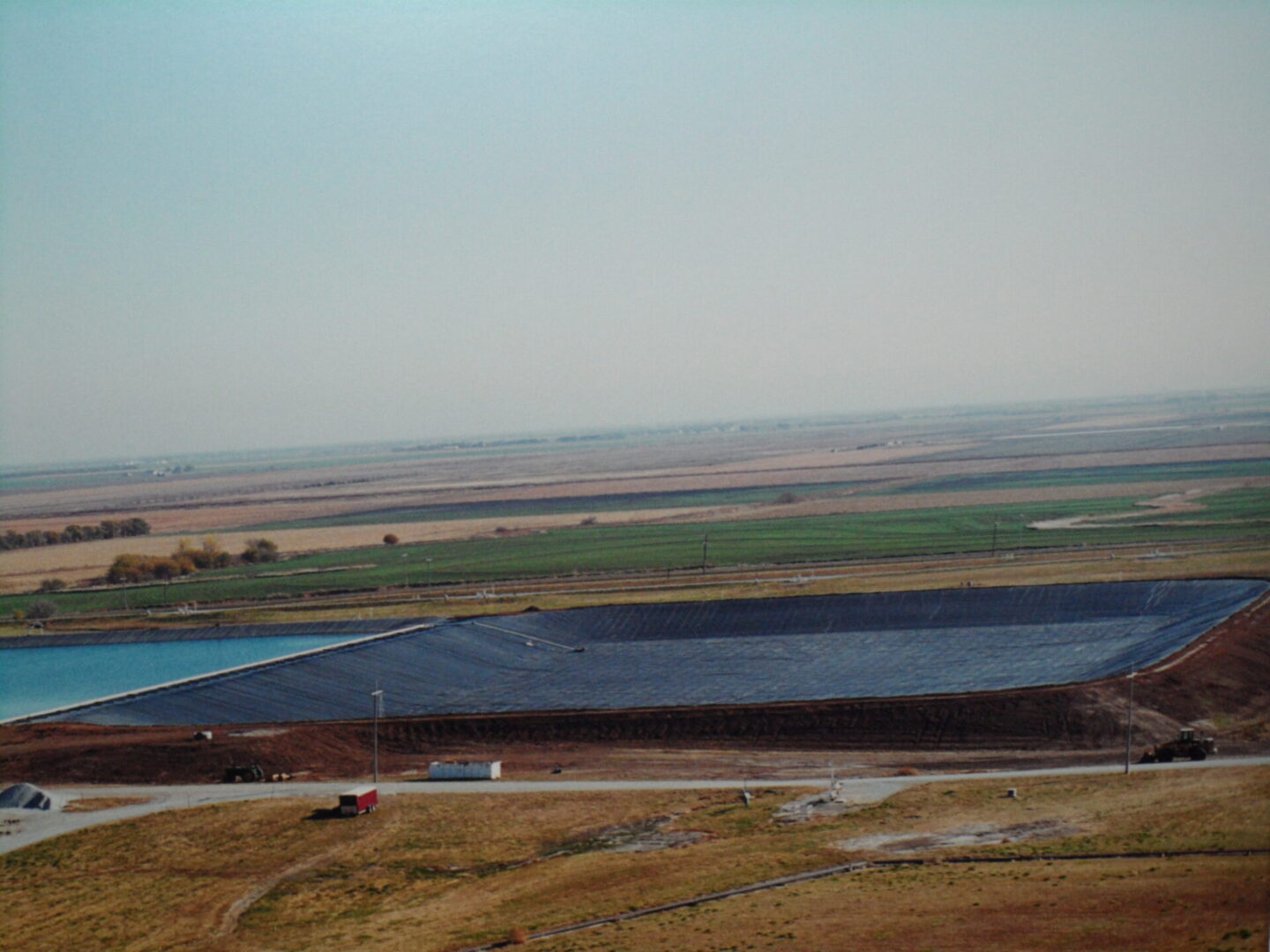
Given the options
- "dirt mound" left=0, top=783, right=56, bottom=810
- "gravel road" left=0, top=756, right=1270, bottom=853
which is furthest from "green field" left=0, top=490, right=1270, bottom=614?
"dirt mound" left=0, top=783, right=56, bottom=810

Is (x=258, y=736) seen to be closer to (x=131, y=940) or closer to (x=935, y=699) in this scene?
(x=131, y=940)

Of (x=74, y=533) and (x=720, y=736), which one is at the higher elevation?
(x=74, y=533)

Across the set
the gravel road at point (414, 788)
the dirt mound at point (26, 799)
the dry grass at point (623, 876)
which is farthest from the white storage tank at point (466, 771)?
the dirt mound at point (26, 799)

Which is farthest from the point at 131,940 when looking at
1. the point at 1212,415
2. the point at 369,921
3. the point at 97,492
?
the point at 97,492

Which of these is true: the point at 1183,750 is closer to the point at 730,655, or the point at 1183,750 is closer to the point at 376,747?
the point at 730,655

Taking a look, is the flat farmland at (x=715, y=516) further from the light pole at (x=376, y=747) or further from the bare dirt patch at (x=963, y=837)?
the light pole at (x=376, y=747)

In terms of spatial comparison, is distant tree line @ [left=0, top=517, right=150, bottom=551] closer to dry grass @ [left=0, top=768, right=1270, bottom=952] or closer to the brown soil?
the brown soil

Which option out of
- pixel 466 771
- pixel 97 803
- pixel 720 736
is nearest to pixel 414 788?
pixel 466 771
